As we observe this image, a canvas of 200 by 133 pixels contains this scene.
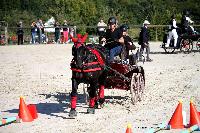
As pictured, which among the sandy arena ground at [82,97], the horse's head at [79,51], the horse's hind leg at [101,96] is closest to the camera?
the sandy arena ground at [82,97]

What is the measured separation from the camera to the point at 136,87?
12133mm

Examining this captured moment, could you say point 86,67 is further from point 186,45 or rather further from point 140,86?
point 186,45

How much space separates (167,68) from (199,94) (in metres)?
6.19

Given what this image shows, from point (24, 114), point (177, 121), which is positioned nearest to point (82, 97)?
point (24, 114)

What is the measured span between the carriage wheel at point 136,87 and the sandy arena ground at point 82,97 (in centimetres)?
18

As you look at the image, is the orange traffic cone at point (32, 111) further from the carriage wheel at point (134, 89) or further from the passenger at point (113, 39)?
the carriage wheel at point (134, 89)

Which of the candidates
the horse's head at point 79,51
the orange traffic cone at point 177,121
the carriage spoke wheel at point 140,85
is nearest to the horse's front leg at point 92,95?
the horse's head at point 79,51

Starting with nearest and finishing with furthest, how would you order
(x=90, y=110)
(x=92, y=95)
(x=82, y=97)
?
(x=90, y=110) → (x=92, y=95) → (x=82, y=97)

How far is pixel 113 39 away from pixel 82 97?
80.5 inches

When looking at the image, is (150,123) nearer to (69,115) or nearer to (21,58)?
(69,115)

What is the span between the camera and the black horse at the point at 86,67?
34.4ft

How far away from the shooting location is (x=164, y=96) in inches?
511

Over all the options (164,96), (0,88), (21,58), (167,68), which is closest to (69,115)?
(164,96)

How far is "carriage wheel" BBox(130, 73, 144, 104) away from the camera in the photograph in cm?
1193
